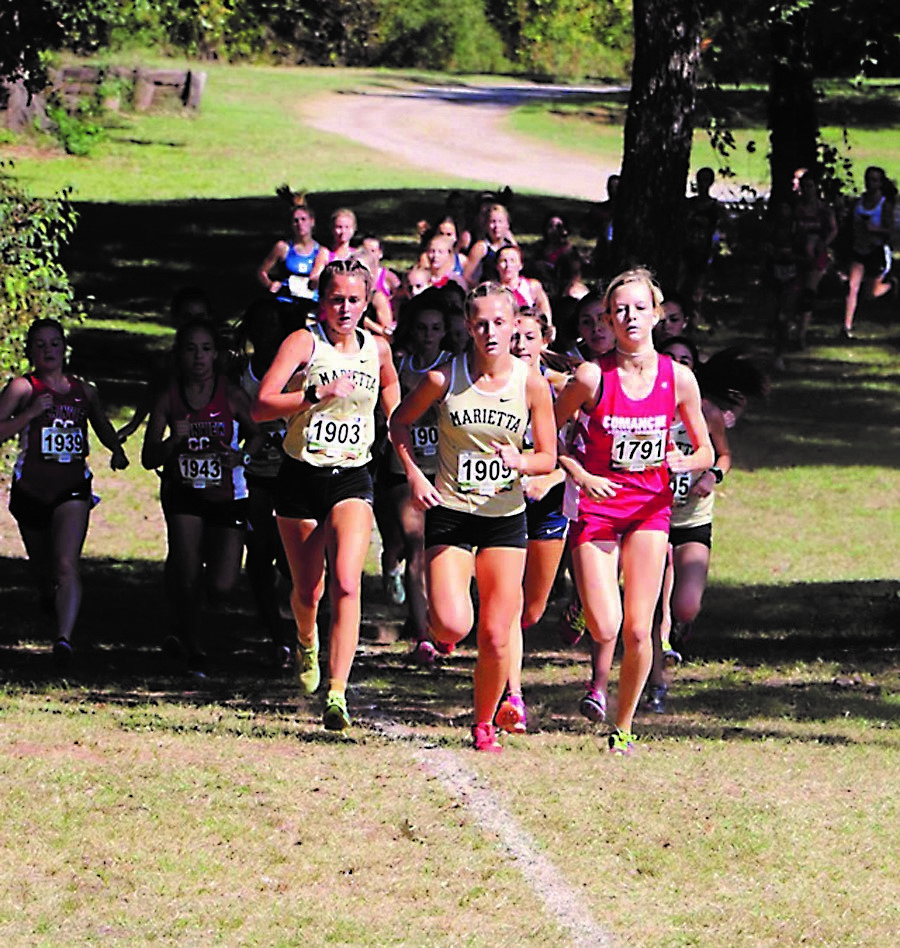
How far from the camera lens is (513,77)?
2753 inches

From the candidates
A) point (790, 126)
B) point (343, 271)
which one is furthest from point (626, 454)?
point (790, 126)

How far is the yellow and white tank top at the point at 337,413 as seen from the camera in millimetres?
8891

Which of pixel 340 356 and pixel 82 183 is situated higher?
pixel 340 356

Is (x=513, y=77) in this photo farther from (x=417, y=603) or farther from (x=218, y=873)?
(x=218, y=873)

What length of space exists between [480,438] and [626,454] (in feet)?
2.01

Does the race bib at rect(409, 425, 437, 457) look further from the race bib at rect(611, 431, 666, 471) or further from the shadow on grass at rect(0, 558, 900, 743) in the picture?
the race bib at rect(611, 431, 666, 471)

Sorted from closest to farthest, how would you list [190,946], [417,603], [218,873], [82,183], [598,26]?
[190,946], [218,873], [417,603], [82,183], [598,26]

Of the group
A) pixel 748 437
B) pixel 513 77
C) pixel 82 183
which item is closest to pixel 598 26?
pixel 513 77

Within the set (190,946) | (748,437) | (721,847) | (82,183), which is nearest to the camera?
(190,946)

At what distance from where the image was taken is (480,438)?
8.33 m

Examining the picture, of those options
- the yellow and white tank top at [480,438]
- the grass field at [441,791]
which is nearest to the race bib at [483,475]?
the yellow and white tank top at [480,438]

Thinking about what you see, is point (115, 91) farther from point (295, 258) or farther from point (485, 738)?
point (485, 738)

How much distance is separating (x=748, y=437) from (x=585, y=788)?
13213 millimetres

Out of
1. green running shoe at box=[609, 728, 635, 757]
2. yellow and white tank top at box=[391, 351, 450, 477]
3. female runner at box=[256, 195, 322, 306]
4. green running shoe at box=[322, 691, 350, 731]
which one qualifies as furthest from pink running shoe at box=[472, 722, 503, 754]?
female runner at box=[256, 195, 322, 306]
